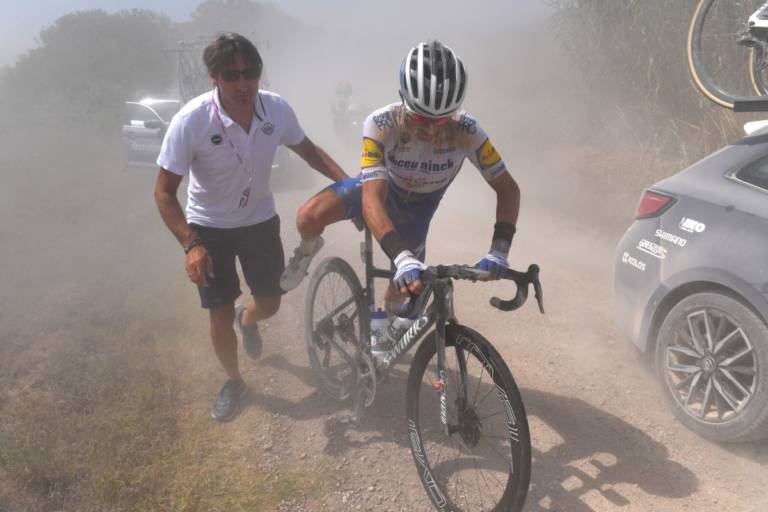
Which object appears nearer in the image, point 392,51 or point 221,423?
point 221,423

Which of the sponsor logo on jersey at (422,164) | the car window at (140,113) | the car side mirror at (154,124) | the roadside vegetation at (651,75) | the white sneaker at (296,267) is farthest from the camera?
the car window at (140,113)

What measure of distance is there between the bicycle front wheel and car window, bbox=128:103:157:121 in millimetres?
9213

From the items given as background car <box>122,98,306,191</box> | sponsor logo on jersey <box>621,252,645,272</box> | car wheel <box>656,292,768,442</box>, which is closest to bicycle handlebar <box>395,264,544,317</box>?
car wheel <box>656,292,768,442</box>

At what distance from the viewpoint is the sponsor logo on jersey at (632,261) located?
11.2 feet

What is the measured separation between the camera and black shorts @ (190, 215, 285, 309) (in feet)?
11.0

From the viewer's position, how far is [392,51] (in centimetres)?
2992

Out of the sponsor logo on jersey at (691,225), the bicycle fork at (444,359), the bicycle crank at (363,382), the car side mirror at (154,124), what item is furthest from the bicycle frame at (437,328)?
the car side mirror at (154,124)

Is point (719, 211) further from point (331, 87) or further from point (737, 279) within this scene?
point (331, 87)

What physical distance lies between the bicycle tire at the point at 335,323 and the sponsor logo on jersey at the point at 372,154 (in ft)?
3.00

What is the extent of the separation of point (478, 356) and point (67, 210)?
856 cm

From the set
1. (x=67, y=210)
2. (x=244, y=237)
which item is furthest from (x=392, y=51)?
(x=244, y=237)

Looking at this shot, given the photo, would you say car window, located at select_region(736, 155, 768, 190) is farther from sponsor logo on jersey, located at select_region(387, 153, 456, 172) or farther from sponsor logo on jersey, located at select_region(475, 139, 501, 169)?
sponsor logo on jersey, located at select_region(387, 153, 456, 172)

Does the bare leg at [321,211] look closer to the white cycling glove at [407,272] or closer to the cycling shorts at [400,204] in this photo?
the cycling shorts at [400,204]

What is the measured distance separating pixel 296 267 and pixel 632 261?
7.08 ft
